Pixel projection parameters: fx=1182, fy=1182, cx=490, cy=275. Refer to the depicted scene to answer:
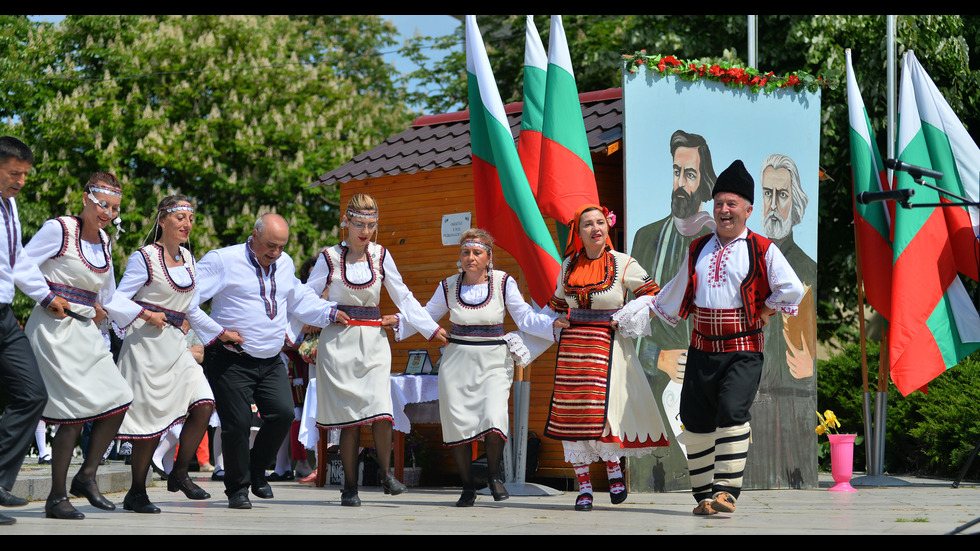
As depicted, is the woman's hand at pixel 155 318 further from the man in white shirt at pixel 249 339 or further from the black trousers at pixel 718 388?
the black trousers at pixel 718 388

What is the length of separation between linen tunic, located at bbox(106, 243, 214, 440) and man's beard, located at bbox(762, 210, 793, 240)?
4.40 metres

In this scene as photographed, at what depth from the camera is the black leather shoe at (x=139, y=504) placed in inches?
266

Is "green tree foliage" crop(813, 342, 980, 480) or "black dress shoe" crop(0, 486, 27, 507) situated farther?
→ "green tree foliage" crop(813, 342, 980, 480)

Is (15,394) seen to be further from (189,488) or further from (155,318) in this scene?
(189,488)

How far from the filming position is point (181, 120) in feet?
77.4

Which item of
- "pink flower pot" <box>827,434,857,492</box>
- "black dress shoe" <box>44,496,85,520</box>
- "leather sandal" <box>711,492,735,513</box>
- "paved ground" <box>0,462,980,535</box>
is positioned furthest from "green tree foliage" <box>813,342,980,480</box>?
"black dress shoe" <box>44,496,85,520</box>

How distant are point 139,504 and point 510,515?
2130mm

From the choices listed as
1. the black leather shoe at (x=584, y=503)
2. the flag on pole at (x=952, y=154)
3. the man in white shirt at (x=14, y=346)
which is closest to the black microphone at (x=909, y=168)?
the black leather shoe at (x=584, y=503)

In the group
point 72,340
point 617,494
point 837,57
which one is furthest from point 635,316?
point 837,57

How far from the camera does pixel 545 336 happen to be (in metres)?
7.75

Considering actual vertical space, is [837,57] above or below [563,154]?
above

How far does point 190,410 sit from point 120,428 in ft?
1.57

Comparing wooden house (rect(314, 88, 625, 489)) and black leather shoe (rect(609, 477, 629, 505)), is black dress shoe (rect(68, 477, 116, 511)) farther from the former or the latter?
wooden house (rect(314, 88, 625, 489))

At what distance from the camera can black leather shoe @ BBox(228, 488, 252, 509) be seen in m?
7.09
